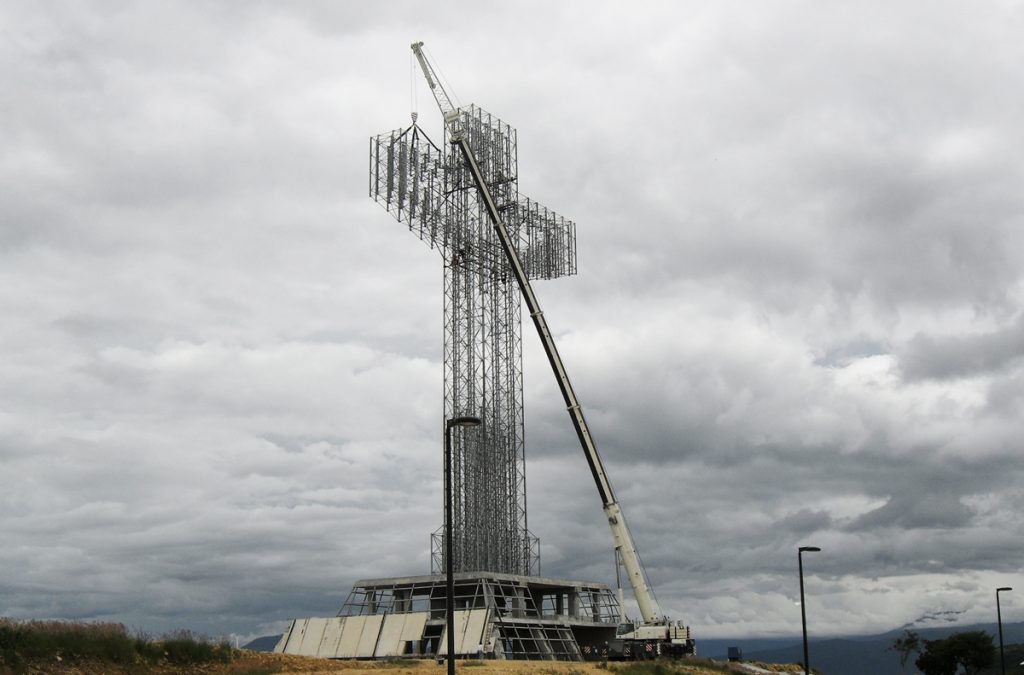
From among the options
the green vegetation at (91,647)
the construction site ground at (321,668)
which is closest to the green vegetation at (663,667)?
the construction site ground at (321,668)

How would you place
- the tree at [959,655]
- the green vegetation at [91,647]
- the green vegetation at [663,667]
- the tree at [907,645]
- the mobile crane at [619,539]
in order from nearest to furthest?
the green vegetation at [91,647] → the green vegetation at [663,667] → the mobile crane at [619,539] → the tree at [959,655] → the tree at [907,645]

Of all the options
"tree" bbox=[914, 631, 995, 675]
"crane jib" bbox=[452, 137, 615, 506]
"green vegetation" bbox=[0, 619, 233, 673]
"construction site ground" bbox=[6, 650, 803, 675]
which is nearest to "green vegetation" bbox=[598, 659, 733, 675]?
"construction site ground" bbox=[6, 650, 803, 675]

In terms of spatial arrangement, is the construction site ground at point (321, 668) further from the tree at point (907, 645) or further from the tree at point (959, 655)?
the tree at point (907, 645)

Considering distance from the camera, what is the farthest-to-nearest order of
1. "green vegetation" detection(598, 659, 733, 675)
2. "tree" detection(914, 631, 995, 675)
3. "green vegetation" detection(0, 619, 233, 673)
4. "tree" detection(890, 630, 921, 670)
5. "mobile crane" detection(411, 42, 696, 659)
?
"tree" detection(890, 630, 921, 670) < "tree" detection(914, 631, 995, 675) < "mobile crane" detection(411, 42, 696, 659) < "green vegetation" detection(598, 659, 733, 675) < "green vegetation" detection(0, 619, 233, 673)

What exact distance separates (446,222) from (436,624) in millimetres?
30998

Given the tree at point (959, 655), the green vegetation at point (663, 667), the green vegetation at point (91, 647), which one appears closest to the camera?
the green vegetation at point (91, 647)

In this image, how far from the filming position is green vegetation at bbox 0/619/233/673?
37.9m

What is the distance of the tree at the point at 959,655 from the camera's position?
114 metres

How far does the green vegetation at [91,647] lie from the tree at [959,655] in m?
92.1

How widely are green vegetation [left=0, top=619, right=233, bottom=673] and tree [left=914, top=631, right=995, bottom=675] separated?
302ft

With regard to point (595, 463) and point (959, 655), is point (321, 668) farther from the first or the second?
point (959, 655)

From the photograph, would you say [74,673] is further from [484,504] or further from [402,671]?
[484,504]

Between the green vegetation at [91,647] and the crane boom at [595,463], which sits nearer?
the green vegetation at [91,647]

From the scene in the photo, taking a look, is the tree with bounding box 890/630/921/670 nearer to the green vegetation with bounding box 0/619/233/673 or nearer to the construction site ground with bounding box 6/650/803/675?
the construction site ground with bounding box 6/650/803/675
